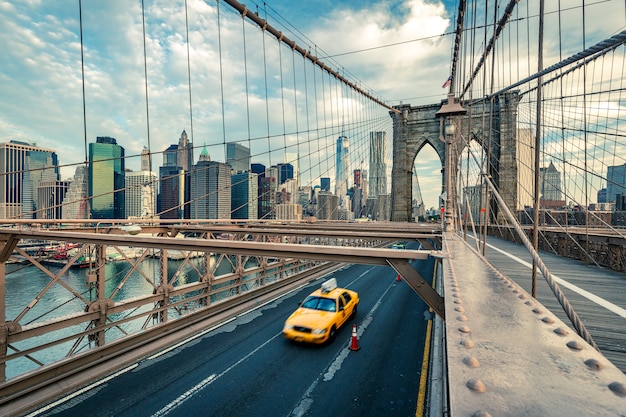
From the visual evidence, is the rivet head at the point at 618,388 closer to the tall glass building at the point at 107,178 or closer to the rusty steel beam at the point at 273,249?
the rusty steel beam at the point at 273,249

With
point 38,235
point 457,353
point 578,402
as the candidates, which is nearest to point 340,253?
point 457,353

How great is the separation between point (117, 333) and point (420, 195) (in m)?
49.9

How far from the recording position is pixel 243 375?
8156mm

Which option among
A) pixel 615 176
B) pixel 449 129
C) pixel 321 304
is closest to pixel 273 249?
pixel 321 304

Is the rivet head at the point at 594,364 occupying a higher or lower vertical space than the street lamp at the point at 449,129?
lower

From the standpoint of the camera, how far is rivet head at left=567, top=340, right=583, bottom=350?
1513 millimetres

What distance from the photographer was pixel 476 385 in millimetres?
1162

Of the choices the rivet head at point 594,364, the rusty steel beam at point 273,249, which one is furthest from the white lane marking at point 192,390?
the rivet head at point 594,364

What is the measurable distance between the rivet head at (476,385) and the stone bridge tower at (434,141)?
37.6 metres

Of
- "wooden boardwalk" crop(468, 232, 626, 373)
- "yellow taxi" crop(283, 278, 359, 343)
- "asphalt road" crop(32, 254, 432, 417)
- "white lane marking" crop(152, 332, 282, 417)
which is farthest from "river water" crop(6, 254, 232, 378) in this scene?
"wooden boardwalk" crop(468, 232, 626, 373)

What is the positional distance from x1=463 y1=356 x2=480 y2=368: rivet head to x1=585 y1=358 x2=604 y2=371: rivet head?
0.48 m

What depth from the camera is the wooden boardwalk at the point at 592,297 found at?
3.91m

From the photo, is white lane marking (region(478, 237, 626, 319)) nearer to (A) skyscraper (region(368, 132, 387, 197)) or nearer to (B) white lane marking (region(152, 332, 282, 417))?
(B) white lane marking (region(152, 332, 282, 417))

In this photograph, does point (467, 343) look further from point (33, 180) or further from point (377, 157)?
point (377, 157)
